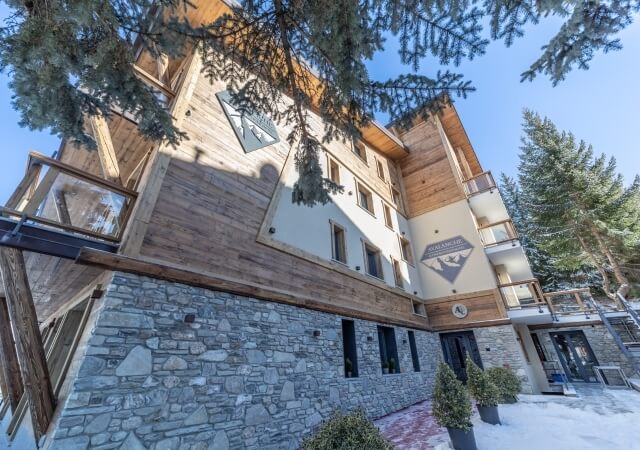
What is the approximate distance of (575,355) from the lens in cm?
1352

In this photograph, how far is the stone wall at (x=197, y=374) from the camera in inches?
130

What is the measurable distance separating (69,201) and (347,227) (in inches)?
283

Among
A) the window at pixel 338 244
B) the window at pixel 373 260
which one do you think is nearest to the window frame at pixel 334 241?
the window at pixel 338 244

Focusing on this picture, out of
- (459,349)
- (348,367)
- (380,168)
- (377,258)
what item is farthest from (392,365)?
(380,168)

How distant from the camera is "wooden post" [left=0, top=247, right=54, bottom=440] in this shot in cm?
321

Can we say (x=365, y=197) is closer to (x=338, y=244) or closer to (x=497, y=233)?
(x=338, y=244)

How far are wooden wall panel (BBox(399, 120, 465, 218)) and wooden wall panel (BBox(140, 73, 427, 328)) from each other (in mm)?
8646

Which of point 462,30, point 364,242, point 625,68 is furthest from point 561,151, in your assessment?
point 462,30

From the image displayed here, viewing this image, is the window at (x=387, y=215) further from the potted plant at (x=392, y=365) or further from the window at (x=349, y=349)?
the window at (x=349, y=349)

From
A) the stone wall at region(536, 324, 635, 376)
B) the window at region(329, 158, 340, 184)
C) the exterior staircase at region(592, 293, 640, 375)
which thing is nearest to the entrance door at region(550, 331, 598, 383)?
the stone wall at region(536, 324, 635, 376)

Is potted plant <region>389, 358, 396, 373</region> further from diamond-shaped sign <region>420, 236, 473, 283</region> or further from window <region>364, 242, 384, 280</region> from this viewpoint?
diamond-shaped sign <region>420, 236, 473, 283</region>

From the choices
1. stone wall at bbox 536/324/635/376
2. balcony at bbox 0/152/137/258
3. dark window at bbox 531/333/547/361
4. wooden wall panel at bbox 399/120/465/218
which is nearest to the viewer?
balcony at bbox 0/152/137/258

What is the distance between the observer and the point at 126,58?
9.84 ft

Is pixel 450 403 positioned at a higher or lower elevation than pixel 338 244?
lower
